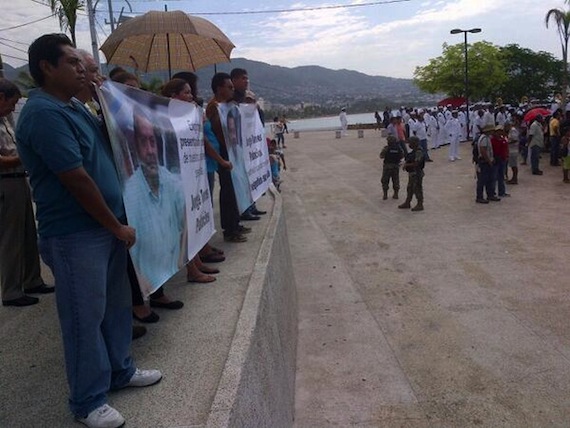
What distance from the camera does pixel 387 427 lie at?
12.0 feet

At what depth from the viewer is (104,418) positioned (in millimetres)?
2207

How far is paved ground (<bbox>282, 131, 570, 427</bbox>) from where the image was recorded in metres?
3.92

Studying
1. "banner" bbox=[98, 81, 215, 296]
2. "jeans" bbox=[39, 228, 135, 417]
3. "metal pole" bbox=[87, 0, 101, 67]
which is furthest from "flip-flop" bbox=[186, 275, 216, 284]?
"metal pole" bbox=[87, 0, 101, 67]

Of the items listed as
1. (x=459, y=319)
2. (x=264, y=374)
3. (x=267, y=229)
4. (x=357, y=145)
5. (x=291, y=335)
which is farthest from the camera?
(x=357, y=145)

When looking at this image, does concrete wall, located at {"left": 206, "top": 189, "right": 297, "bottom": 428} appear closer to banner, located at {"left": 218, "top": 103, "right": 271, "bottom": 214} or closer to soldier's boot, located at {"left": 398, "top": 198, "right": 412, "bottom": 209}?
banner, located at {"left": 218, "top": 103, "right": 271, "bottom": 214}

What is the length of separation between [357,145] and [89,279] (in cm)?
2566

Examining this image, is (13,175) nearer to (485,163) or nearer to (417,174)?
(417,174)

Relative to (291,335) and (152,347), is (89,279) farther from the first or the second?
(291,335)

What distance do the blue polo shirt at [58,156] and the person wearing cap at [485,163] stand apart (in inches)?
399

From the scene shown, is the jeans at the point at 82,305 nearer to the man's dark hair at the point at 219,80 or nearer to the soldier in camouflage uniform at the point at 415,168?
the man's dark hair at the point at 219,80

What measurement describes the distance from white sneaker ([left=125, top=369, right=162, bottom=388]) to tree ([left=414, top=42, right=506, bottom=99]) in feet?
133

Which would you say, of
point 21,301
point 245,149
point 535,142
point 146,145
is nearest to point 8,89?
point 146,145

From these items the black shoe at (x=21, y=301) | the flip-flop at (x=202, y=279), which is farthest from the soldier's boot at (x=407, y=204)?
the black shoe at (x=21, y=301)

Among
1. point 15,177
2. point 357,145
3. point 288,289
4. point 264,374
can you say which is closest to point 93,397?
point 264,374
